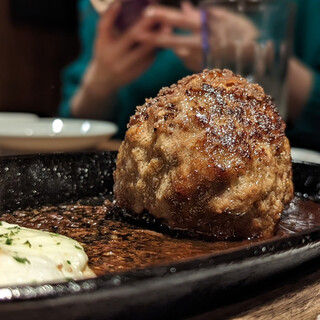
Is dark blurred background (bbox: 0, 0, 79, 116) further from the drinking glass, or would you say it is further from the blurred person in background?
the drinking glass

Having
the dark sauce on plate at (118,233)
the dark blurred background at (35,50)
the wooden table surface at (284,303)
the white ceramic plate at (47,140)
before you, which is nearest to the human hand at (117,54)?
the white ceramic plate at (47,140)

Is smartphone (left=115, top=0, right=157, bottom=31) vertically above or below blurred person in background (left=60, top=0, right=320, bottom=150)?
above

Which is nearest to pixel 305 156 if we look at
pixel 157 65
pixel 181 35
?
pixel 181 35

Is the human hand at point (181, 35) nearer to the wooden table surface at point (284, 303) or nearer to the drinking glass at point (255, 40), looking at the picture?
the drinking glass at point (255, 40)

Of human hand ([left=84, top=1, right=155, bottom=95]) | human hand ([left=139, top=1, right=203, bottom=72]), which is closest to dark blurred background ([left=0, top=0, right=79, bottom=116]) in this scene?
human hand ([left=84, top=1, right=155, bottom=95])

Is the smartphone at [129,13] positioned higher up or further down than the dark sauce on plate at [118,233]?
higher up

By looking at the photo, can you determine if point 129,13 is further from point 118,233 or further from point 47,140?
point 118,233

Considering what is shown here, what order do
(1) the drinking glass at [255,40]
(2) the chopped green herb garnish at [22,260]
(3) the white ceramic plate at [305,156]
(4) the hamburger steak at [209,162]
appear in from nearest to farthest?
1. (2) the chopped green herb garnish at [22,260]
2. (4) the hamburger steak at [209,162]
3. (3) the white ceramic plate at [305,156]
4. (1) the drinking glass at [255,40]

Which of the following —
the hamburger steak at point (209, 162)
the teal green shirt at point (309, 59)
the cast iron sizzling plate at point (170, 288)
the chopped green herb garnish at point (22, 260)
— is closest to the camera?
the cast iron sizzling plate at point (170, 288)
